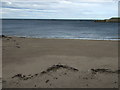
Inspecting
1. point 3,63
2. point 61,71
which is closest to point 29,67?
point 3,63

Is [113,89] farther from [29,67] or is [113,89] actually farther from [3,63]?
[3,63]

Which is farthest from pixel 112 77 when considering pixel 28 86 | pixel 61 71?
pixel 28 86

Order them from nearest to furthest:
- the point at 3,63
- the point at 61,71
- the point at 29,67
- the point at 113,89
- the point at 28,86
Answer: the point at 113,89 → the point at 28,86 → the point at 61,71 → the point at 29,67 → the point at 3,63

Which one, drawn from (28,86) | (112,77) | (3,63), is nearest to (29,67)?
(3,63)

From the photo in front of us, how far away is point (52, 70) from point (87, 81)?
4.02ft

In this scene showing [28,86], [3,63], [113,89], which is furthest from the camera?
[3,63]

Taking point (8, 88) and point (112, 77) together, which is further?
point (112, 77)

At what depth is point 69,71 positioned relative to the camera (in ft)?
15.3

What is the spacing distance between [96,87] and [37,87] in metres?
1.32

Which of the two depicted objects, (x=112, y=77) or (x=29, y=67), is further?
(x=29, y=67)

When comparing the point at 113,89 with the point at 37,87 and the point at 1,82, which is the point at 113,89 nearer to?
the point at 37,87

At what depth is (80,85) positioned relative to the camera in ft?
12.3

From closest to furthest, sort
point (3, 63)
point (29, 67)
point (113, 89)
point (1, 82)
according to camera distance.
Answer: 1. point (113, 89)
2. point (1, 82)
3. point (29, 67)
4. point (3, 63)

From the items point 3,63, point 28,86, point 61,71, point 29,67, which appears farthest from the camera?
point 3,63
